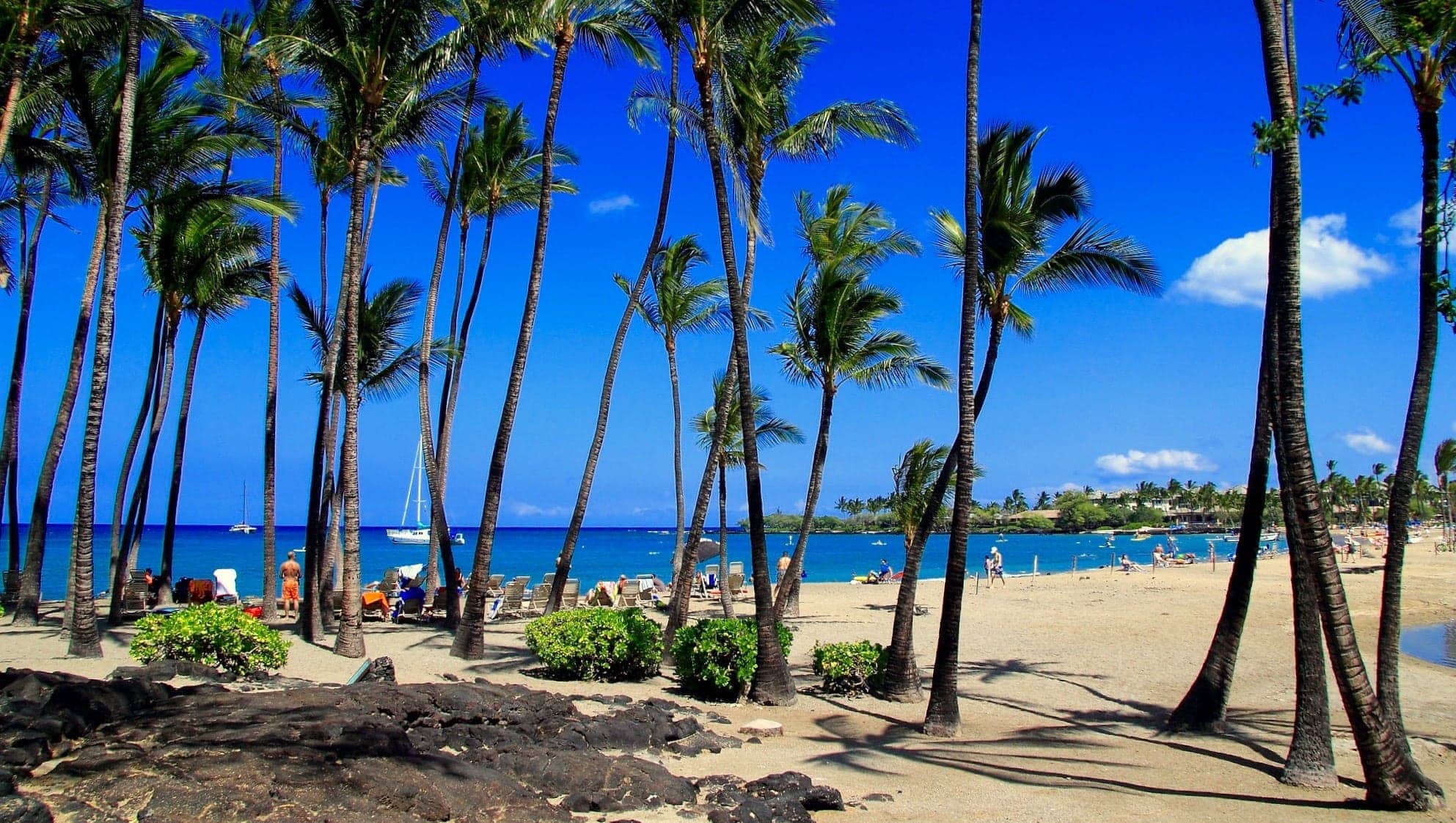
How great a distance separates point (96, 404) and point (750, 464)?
28.2 ft

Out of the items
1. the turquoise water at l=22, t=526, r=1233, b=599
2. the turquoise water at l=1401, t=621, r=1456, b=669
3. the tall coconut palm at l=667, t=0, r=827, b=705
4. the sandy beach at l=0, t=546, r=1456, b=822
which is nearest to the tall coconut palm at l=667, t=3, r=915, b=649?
the tall coconut palm at l=667, t=0, r=827, b=705

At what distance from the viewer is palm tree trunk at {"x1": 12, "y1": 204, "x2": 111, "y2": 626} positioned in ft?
44.3

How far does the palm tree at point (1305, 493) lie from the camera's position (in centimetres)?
740

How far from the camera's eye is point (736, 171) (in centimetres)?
1295

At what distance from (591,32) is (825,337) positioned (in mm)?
6387

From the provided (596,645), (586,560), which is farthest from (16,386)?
(586,560)

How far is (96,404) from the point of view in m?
12.0

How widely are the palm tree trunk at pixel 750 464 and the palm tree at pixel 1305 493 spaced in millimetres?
6040

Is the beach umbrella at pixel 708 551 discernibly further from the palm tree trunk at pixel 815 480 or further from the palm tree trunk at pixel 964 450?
the palm tree trunk at pixel 964 450

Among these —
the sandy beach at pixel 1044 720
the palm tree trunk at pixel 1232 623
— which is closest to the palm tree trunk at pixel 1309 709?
the sandy beach at pixel 1044 720

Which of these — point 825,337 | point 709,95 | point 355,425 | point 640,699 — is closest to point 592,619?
point 640,699

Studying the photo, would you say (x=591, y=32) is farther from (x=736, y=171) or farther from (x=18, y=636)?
(x=18, y=636)

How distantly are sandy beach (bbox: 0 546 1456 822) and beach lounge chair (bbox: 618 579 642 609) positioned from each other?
5.74 m

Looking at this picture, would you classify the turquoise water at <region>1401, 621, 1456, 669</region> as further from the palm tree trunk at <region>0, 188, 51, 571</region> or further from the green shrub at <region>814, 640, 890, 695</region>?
the palm tree trunk at <region>0, 188, 51, 571</region>
